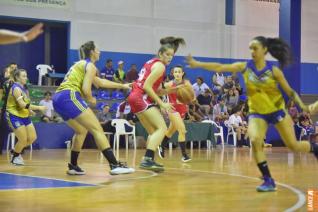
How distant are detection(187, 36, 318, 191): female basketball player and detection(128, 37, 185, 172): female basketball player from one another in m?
1.78

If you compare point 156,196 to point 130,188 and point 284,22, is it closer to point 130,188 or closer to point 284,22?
point 130,188

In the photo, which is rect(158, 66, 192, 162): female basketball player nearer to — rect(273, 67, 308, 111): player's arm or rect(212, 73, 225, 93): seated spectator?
rect(273, 67, 308, 111): player's arm

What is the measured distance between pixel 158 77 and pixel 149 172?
5.38 feet

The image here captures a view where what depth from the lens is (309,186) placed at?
7738 mm

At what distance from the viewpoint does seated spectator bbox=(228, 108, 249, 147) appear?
70.2 feet

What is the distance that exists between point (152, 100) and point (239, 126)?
1276 cm

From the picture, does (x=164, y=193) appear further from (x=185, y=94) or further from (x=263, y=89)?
(x=185, y=94)

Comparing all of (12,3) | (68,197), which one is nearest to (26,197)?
(68,197)

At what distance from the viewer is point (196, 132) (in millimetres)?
19125

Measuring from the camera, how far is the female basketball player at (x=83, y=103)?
8273mm

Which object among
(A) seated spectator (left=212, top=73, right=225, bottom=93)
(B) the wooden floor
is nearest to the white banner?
(A) seated spectator (left=212, top=73, right=225, bottom=93)

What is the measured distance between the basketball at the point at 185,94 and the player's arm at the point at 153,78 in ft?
9.12

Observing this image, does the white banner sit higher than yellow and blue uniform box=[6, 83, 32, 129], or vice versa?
the white banner

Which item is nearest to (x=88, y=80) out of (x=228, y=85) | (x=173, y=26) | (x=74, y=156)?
(x=74, y=156)
